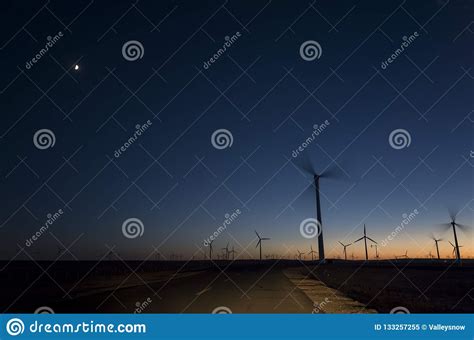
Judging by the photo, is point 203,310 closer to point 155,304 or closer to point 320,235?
point 155,304

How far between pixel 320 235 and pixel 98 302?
4449 cm

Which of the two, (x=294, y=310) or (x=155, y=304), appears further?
(x=155, y=304)

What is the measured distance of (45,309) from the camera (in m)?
16.2

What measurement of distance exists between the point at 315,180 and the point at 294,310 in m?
43.4

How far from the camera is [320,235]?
58656 mm

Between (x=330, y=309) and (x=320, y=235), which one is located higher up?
(x=320, y=235)

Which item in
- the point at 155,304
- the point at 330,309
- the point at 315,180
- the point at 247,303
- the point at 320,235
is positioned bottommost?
the point at 155,304

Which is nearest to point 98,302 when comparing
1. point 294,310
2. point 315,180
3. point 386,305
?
point 294,310

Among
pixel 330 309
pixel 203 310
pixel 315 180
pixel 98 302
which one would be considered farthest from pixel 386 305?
pixel 315 180

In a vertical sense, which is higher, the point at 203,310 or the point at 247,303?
the point at 247,303
